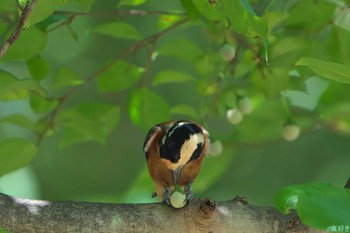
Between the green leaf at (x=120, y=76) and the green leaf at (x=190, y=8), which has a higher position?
the green leaf at (x=190, y=8)

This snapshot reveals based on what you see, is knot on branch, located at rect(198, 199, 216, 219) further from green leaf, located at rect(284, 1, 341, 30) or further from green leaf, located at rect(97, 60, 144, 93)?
green leaf, located at rect(284, 1, 341, 30)

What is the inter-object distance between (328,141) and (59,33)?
1.79 m

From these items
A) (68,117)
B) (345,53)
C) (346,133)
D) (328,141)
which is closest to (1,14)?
(68,117)

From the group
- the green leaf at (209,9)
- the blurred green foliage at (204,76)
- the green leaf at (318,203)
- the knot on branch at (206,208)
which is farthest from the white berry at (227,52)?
the green leaf at (318,203)

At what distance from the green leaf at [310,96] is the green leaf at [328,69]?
1.43 metres

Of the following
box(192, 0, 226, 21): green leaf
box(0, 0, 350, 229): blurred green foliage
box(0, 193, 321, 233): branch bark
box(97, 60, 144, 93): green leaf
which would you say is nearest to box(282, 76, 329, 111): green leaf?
box(0, 0, 350, 229): blurred green foliage

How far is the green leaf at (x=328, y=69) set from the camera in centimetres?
159

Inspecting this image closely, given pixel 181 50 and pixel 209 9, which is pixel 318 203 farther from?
pixel 181 50

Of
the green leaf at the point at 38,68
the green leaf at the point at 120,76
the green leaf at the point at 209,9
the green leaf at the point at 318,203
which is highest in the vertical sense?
the green leaf at the point at 209,9

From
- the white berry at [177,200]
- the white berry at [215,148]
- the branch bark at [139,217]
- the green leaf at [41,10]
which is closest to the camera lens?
the green leaf at [41,10]

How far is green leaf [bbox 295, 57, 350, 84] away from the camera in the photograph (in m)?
1.59

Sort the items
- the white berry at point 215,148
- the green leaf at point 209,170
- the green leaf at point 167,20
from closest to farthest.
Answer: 1. the green leaf at point 167,20
2. the white berry at point 215,148
3. the green leaf at point 209,170

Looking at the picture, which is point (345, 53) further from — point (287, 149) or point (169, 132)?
point (287, 149)

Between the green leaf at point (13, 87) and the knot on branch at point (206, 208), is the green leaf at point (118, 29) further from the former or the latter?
the knot on branch at point (206, 208)
